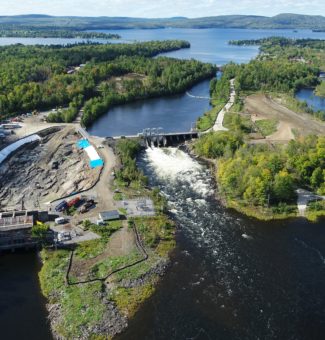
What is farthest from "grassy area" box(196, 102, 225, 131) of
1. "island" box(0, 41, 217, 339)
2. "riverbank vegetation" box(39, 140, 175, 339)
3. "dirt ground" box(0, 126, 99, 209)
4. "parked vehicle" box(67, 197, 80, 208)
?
"parked vehicle" box(67, 197, 80, 208)

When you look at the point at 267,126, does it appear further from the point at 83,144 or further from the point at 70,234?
the point at 70,234

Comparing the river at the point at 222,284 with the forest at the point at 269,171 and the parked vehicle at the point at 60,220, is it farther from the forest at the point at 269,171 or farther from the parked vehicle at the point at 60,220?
the parked vehicle at the point at 60,220

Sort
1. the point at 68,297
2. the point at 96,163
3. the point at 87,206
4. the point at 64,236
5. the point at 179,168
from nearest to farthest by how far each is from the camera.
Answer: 1. the point at 68,297
2. the point at 64,236
3. the point at 87,206
4. the point at 96,163
5. the point at 179,168

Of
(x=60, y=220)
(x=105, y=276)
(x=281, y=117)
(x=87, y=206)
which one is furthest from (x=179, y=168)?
(x=281, y=117)

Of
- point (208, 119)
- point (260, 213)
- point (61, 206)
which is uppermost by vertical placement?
point (61, 206)

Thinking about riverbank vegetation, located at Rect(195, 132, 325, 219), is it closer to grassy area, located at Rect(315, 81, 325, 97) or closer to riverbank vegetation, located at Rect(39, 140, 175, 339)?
riverbank vegetation, located at Rect(39, 140, 175, 339)

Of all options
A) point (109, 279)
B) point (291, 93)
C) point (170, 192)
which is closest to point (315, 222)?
point (170, 192)

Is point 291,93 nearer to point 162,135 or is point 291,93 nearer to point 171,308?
point 162,135
